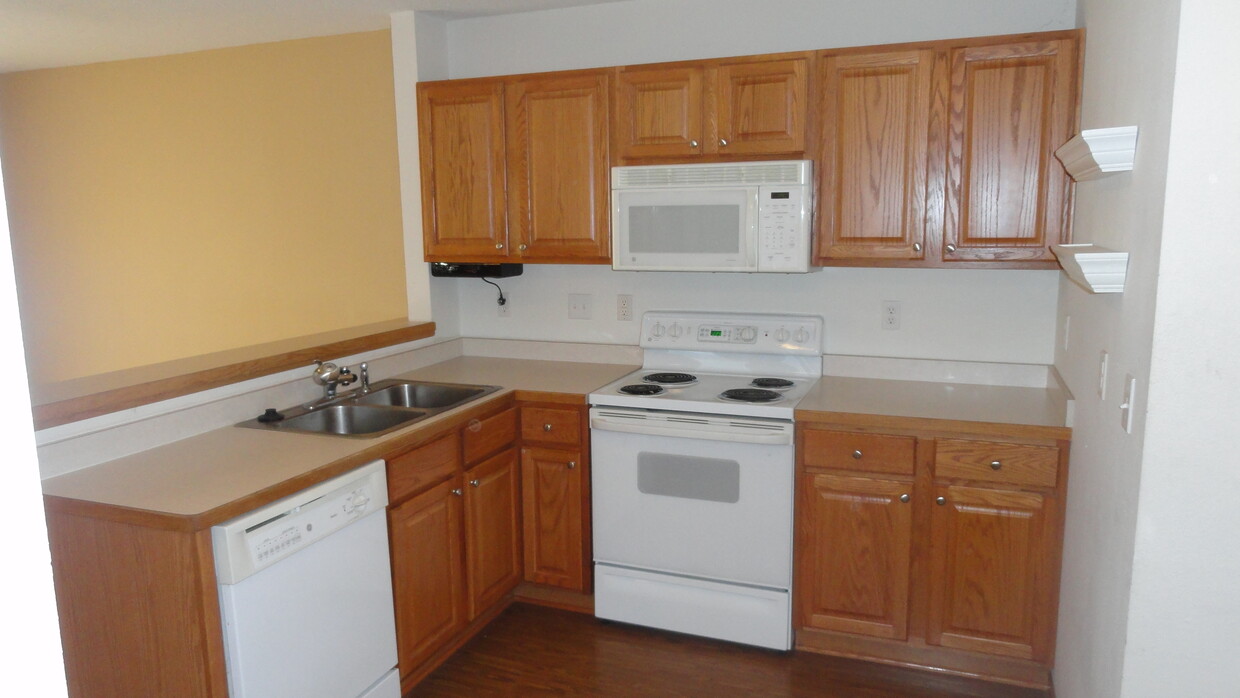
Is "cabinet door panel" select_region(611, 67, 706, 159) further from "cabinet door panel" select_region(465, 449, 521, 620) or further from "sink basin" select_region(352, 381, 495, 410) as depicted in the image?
"cabinet door panel" select_region(465, 449, 521, 620)

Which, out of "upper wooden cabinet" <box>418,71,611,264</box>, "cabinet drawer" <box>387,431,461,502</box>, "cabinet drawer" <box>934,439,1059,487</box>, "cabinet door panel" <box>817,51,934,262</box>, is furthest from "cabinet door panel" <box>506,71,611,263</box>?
"cabinet drawer" <box>934,439,1059,487</box>

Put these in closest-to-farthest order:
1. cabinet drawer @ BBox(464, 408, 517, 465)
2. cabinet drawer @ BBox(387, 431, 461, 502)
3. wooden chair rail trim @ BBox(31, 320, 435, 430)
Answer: wooden chair rail trim @ BBox(31, 320, 435, 430), cabinet drawer @ BBox(387, 431, 461, 502), cabinet drawer @ BBox(464, 408, 517, 465)

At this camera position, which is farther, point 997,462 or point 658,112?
point 658,112

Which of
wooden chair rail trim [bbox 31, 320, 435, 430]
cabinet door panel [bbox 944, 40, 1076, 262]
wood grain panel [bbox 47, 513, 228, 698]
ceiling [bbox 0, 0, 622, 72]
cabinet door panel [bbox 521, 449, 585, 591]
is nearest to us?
wood grain panel [bbox 47, 513, 228, 698]

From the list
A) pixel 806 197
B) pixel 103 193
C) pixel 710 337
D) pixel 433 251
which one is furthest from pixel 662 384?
pixel 103 193

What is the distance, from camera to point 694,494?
2.88 m

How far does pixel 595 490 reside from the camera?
3.03 meters

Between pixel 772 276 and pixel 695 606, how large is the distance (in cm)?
132

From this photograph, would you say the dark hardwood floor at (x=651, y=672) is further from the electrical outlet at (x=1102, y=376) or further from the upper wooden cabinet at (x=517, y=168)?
the upper wooden cabinet at (x=517, y=168)

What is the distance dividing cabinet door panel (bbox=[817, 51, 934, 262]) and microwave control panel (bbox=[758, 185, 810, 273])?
0.31ft

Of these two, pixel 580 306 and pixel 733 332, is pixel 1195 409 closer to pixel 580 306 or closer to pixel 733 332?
pixel 733 332

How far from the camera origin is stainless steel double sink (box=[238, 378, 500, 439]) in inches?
105

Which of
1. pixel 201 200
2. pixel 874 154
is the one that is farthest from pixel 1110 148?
pixel 201 200

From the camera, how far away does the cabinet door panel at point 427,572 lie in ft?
8.17
